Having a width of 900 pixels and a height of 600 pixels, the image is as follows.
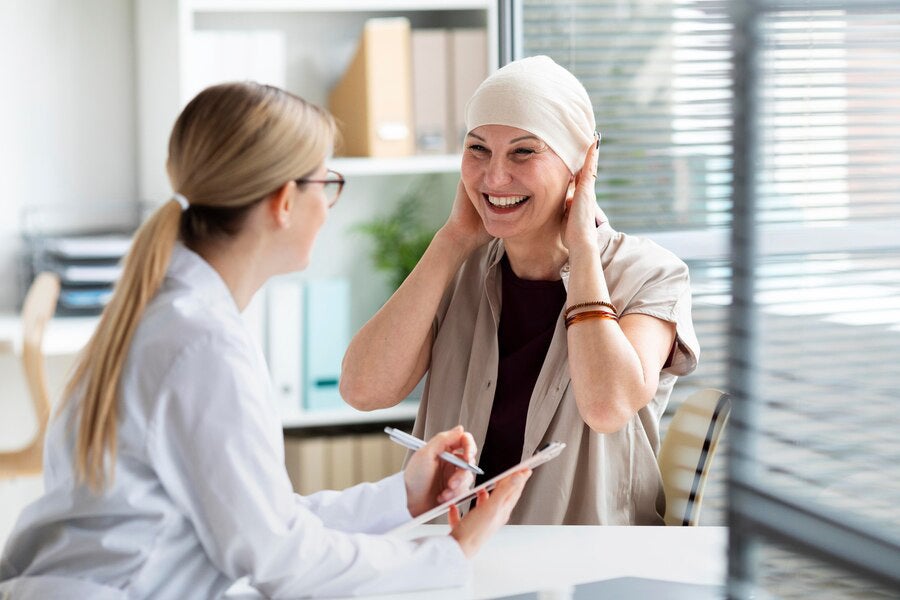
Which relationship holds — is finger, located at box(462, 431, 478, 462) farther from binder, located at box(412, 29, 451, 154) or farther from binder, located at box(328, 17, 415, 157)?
binder, located at box(412, 29, 451, 154)

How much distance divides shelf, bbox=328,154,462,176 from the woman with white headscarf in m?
1.15

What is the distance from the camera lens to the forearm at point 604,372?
161cm

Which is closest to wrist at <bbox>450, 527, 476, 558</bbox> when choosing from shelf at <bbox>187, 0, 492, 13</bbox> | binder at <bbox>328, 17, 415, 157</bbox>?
binder at <bbox>328, 17, 415, 157</bbox>

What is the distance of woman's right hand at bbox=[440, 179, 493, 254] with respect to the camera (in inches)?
74.0

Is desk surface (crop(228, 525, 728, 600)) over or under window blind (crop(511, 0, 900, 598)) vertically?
under

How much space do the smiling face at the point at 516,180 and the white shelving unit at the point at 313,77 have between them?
130cm

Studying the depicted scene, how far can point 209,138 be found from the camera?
46.4 inches

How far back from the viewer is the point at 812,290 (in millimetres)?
541

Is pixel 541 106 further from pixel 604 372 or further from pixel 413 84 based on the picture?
pixel 413 84

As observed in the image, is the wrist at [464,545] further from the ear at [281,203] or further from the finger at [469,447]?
the ear at [281,203]

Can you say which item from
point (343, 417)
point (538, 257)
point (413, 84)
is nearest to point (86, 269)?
point (343, 417)

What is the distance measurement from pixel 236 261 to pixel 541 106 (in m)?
0.73

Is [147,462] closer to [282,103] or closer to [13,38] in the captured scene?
[282,103]

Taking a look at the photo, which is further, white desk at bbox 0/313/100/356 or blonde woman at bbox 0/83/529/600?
white desk at bbox 0/313/100/356
